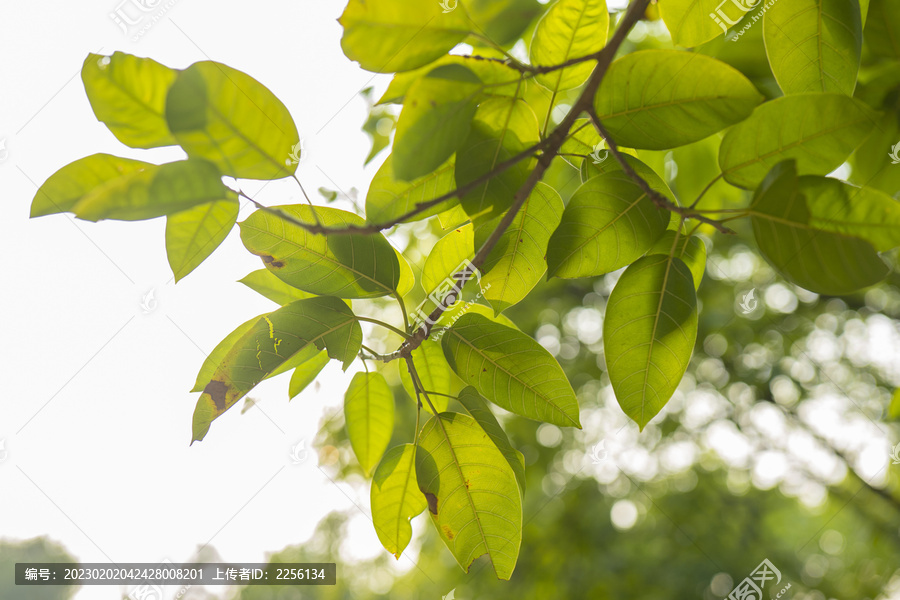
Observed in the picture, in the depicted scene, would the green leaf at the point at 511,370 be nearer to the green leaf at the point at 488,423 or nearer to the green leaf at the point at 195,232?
the green leaf at the point at 488,423

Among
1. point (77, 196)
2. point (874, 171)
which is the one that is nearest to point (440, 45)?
point (77, 196)

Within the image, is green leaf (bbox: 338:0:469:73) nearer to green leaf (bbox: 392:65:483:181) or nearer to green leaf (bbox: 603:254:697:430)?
green leaf (bbox: 392:65:483:181)

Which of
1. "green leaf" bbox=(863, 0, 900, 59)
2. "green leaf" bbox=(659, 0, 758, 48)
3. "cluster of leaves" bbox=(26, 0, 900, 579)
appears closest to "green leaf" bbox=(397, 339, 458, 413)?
"cluster of leaves" bbox=(26, 0, 900, 579)

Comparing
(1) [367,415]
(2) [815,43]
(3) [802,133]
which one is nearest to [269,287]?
(1) [367,415]

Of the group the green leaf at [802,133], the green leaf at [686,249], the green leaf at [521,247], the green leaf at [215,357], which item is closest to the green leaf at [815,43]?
the green leaf at [802,133]

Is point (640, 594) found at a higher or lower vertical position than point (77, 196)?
lower

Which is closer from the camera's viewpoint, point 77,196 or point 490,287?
point 77,196

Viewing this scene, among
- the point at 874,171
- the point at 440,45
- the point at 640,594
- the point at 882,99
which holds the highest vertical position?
the point at 440,45

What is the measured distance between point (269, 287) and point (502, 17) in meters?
0.55

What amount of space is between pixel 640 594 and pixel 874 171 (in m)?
3.25

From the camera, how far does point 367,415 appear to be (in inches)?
36.9

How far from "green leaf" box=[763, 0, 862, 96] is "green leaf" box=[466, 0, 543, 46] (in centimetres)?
34

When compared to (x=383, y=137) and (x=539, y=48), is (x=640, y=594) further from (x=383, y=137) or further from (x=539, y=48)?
(x=539, y=48)

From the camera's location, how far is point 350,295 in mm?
747
